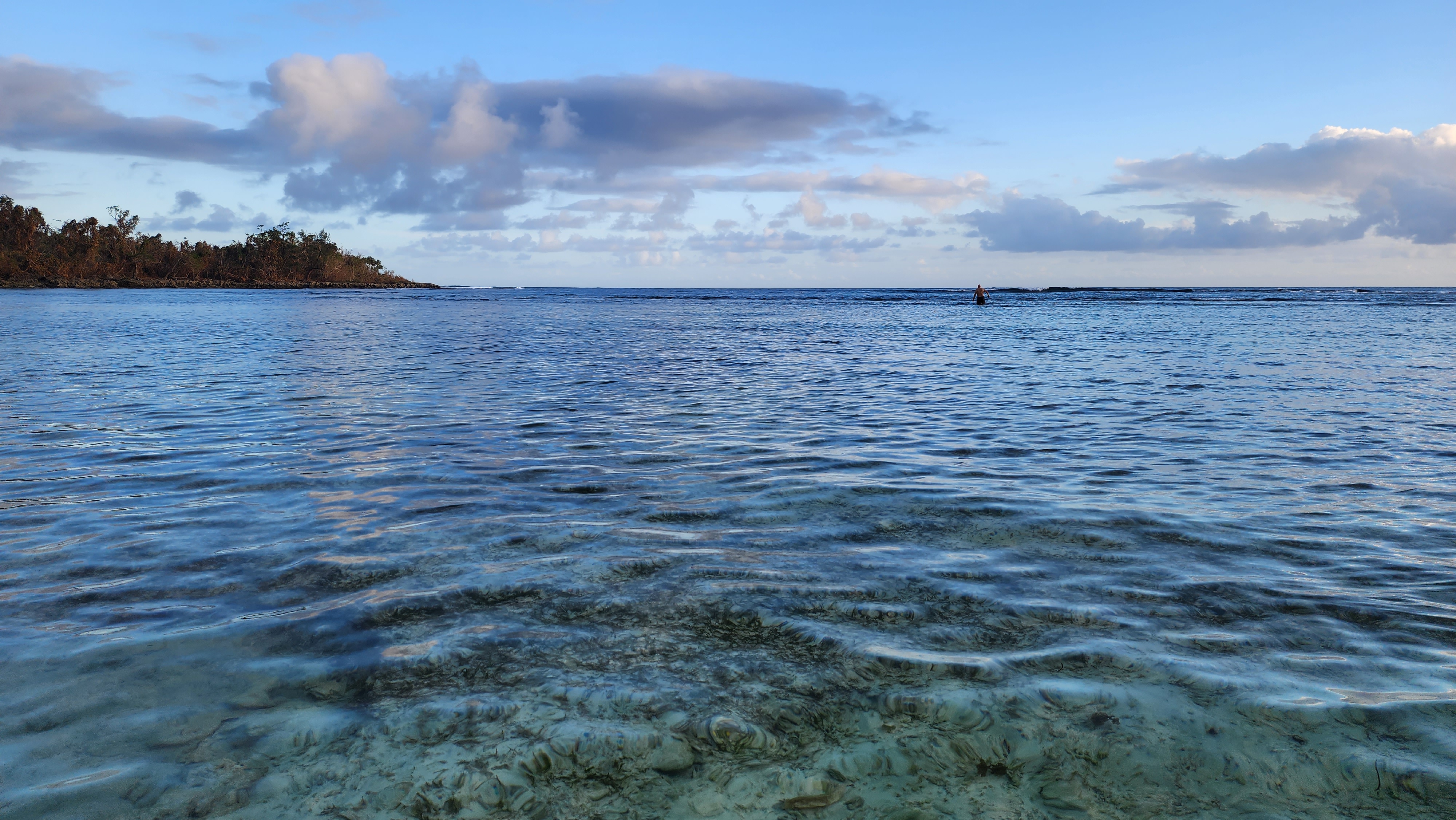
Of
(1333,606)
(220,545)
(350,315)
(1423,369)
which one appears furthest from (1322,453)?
(350,315)

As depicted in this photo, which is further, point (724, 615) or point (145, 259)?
point (145, 259)

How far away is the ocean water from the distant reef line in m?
157

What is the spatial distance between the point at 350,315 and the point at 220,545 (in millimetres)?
59522

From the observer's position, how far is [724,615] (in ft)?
16.4

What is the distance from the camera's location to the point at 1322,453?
10.5m

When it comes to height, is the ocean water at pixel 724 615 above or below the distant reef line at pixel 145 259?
below

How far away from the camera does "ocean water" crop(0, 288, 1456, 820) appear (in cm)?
327

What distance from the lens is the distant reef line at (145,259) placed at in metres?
130

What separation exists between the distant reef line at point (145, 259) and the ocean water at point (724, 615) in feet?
516

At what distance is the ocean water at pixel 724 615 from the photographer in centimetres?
327

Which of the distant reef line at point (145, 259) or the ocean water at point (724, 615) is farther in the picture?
the distant reef line at point (145, 259)

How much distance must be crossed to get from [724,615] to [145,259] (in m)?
190

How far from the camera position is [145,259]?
15075cm

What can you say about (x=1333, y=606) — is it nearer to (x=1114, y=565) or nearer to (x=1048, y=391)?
(x=1114, y=565)
